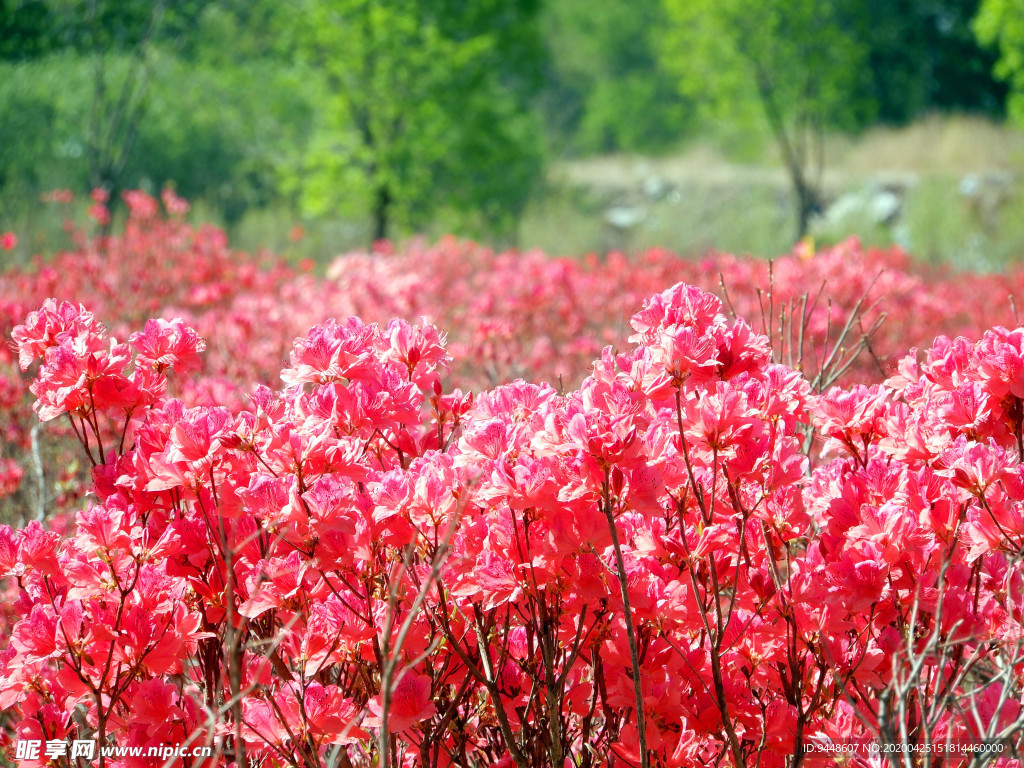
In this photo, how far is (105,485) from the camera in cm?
148

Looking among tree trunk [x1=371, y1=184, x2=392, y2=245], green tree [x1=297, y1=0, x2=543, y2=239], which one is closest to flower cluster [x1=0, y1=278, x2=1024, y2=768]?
green tree [x1=297, y1=0, x2=543, y2=239]

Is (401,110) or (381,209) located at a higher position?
(401,110)

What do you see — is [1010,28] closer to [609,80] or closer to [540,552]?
[540,552]

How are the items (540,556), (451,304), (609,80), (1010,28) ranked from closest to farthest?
1. (540,556)
2. (451,304)
3. (1010,28)
4. (609,80)

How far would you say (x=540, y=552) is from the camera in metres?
1.27

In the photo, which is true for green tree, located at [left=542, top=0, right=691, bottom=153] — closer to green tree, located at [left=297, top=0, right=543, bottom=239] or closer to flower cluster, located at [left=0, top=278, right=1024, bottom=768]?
green tree, located at [left=297, top=0, right=543, bottom=239]

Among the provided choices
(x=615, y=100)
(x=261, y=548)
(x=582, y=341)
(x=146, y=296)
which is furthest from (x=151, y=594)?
(x=615, y=100)

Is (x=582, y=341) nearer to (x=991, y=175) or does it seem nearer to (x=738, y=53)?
(x=738, y=53)

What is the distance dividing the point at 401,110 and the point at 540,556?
35.7ft

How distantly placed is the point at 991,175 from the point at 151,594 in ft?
63.4

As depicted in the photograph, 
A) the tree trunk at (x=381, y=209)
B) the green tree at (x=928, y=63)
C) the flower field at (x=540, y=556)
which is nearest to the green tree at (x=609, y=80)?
the green tree at (x=928, y=63)

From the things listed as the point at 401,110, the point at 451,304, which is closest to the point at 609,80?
the point at 401,110

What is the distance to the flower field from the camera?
4.17 ft

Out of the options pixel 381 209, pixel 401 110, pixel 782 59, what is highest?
pixel 782 59
